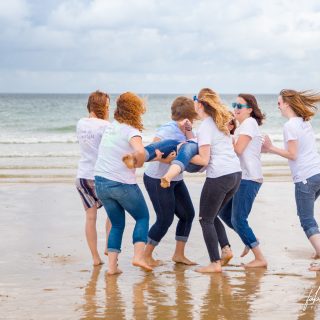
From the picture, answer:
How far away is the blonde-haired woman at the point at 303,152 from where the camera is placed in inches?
266

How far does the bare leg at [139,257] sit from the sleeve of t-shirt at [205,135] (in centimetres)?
103

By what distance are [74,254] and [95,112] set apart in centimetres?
153

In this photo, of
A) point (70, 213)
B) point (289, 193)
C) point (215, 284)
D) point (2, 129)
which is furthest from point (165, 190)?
point (2, 129)

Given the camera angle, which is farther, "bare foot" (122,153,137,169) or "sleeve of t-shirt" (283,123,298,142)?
"sleeve of t-shirt" (283,123,298,142)

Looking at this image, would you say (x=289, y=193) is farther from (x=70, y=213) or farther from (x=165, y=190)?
(x=165, y=190)

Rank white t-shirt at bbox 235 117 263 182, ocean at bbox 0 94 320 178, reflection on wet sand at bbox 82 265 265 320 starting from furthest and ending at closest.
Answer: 1. ocean at bbox 0 94 320 178
2. white t-shirt at bbox 235 117 263 182
3. reflection on wet sand at bbox 82 265 265 320

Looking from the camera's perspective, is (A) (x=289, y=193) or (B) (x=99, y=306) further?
(A) (x=289, y=193)

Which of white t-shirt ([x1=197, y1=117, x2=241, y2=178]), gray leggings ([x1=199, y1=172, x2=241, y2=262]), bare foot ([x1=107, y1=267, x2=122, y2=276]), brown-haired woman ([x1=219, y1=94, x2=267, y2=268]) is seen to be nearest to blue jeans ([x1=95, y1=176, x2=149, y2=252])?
bare foot ([x1=107, y1=267, x2=122, y2=276])

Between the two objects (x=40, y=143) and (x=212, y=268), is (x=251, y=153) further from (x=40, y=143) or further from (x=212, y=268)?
(x=40, y=143)

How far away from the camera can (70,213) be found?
32.6 feet

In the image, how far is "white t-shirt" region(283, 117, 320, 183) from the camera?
6777 mm

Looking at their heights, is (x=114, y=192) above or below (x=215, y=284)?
above

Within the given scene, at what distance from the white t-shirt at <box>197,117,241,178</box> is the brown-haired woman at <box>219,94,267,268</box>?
27 cm

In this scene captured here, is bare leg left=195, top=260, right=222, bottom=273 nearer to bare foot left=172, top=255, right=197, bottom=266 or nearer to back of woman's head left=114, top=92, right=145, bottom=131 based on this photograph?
bare foot left=172, top=255, right=197, bottom=266
